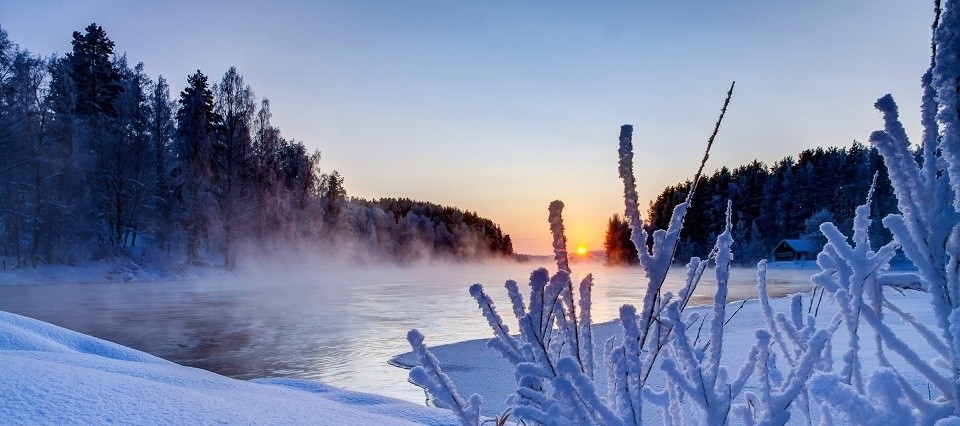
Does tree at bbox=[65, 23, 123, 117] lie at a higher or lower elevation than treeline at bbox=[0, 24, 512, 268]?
higher

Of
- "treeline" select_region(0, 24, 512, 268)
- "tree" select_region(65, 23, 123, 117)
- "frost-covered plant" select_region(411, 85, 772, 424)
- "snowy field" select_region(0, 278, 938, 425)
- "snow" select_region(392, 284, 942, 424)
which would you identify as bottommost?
"snow" select_region(392, 284, 942, 424)

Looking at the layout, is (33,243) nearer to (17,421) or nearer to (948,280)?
(17,421)

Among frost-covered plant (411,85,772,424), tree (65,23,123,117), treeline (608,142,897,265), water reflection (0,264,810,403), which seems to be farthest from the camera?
treeline (608,142,897,265)

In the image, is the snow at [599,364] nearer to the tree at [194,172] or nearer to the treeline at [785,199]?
the tree at [194,172]

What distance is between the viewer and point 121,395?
2521 mm

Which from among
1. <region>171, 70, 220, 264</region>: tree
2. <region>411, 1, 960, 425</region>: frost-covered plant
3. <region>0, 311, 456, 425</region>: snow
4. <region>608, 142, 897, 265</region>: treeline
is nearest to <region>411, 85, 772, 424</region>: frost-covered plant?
<region>411, 1, 960, 425</region>: frost-covered plant

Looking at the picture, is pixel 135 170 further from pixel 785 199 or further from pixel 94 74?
pixel 785 199

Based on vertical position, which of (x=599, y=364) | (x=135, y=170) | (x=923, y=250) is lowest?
(x=599, y=364)

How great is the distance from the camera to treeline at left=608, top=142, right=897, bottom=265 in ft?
179

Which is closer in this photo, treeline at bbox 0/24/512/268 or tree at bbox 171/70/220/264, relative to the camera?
treeline at bbox 0/24/512/268

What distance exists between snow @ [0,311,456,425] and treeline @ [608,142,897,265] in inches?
2001

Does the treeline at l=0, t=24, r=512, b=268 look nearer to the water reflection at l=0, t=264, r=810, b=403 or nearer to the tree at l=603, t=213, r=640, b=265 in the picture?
the water reflection at l=0, t=264, r=810, b=403

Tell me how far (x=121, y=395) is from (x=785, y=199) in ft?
219

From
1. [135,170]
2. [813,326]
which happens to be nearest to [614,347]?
[813,326]
